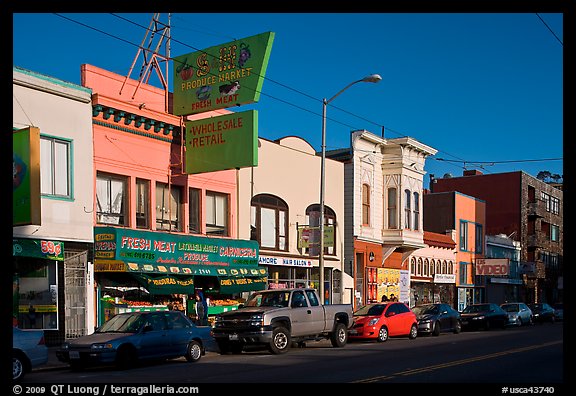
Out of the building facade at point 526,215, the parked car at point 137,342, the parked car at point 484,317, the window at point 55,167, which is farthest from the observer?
the building facade at point 526,215

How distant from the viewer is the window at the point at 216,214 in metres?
28.7

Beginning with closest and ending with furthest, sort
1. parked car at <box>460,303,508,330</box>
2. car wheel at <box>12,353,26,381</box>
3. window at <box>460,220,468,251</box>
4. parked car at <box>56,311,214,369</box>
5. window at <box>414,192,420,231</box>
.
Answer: car wheel at <box>12,353,26,381</box>
parked car at <box>56,311,214,369</box>
parked car at <box>460,303,508,330</box>
window at <box>414,192,420,231</box>
window at <box>460,220,468,251</box>

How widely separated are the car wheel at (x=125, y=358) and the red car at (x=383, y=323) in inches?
435

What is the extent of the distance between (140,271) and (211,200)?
228 inches

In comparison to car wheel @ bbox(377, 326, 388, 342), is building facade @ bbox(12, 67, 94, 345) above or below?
above

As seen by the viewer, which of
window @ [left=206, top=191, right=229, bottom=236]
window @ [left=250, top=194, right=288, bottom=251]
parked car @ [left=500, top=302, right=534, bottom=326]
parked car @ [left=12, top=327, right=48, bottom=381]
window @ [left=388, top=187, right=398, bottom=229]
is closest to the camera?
parked car @ [left=12, top=327, right=48, bottom=381]

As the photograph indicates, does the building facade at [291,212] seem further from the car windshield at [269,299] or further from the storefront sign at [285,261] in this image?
the car windshield at [269,299]

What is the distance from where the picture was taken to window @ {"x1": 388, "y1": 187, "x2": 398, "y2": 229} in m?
39.7

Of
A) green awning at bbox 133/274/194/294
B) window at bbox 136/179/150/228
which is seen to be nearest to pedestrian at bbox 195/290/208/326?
green awning at bbox 133/274/194/294

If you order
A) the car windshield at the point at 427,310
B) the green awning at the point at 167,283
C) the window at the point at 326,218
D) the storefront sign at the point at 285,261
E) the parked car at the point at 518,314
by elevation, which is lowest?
the parked car at the point at 518,314

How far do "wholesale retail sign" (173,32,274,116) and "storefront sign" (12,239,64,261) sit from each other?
278 inches

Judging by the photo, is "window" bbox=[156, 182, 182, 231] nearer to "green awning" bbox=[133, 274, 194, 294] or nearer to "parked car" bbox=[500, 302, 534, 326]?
"green awning" bbox=[133, 274, 194, 294]

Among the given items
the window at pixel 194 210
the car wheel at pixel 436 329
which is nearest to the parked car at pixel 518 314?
the car wheel at pixel 436 329

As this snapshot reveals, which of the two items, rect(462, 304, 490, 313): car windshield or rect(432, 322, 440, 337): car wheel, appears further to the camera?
rect(462, 304, 490, 313): car windshield
